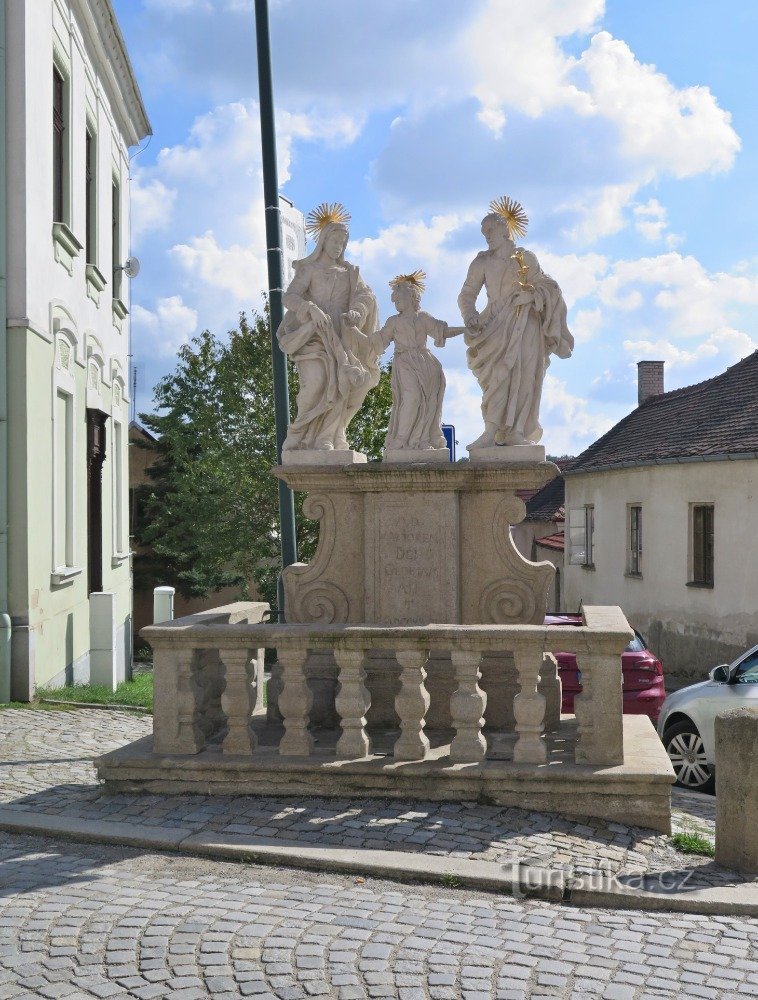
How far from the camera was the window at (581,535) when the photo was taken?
28.3 metres

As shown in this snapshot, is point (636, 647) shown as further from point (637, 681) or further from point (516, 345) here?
point (516, 345)

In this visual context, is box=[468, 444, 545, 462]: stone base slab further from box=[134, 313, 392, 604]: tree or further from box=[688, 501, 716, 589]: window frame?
box=[134, 313, 392, 604]: tree

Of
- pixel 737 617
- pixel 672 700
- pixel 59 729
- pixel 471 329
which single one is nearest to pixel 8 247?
pixel 59 729

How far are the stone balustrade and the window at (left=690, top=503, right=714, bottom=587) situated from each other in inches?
600

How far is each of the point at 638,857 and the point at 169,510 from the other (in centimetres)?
2630

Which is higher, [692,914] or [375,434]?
[375,434]

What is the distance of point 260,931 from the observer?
4.39m

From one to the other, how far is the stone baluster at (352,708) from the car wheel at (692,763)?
384cm

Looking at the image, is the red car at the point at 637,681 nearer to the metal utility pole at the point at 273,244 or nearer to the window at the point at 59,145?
the metal utility pole at the point at 273,244

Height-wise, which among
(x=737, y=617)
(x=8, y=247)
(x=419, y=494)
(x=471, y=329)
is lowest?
(x=737, y=617)

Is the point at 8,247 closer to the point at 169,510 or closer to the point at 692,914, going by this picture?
the point at 692,914

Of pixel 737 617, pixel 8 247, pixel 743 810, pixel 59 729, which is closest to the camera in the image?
pixel 743 810

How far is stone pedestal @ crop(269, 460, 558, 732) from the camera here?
757 cm

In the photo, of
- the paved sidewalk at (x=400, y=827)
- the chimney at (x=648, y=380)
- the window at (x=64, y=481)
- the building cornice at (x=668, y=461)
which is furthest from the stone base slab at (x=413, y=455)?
the chimney at (x=648, y=380)
